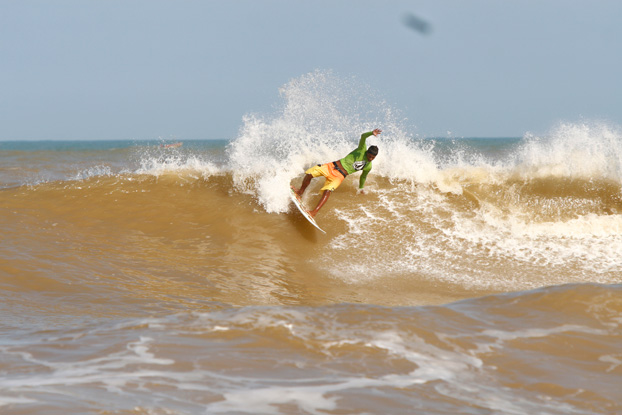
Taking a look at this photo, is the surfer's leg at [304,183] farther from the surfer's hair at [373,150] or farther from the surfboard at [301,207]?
the surfer's hair at [373,150]

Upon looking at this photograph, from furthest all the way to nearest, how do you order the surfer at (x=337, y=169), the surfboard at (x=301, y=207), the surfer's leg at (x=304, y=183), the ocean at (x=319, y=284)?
the surfer's leg at (x=304, y=183) < the surfer at (x=337, y=169) < the surfboard at (x=301, y=207) < the ocean at (x=319, y=284)

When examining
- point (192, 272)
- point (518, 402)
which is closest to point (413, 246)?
point (192, 272)

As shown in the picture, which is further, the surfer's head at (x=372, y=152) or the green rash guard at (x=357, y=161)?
the green rash guard at (x=357, y=161)

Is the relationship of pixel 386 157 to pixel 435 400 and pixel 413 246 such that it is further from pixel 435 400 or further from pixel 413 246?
pixel 435 400

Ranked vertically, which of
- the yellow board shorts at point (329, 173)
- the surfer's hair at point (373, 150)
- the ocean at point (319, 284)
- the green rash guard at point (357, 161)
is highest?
the surfer's hair at point (373, 150)

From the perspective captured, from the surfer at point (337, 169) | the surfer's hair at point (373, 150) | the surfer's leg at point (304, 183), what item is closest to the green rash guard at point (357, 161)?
the surfer at point (337, 169)

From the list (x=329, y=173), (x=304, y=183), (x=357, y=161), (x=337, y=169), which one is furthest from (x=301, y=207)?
(x=357, y=161)

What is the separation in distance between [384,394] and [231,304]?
3.09 meters

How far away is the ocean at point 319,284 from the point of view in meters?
3.42

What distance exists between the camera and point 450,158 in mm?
12359

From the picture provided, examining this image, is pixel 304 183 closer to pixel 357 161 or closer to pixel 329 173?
pixel 329 173

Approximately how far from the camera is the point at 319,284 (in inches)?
297

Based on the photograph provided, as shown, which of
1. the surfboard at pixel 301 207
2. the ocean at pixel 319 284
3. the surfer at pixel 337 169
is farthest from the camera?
the surfer at pixel 337 169

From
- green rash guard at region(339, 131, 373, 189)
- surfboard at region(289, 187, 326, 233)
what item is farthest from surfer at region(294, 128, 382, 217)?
surfboard at region(289, 187, 326, 233)
